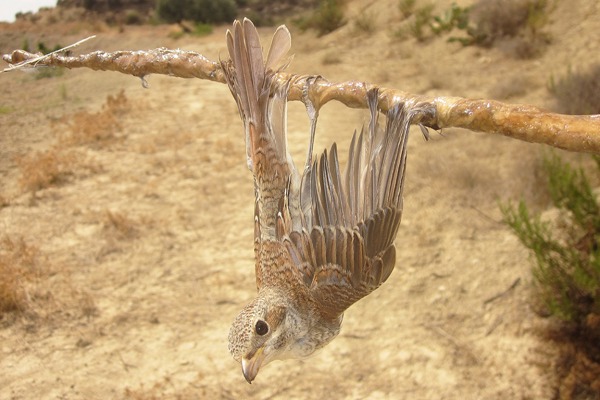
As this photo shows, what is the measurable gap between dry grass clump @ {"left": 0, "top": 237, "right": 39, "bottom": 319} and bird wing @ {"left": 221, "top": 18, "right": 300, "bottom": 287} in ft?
11.6

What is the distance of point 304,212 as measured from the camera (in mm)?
1239

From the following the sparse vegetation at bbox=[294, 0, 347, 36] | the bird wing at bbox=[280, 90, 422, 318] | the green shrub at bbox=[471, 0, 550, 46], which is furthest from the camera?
the sparse vegetation at bbox=[294, 0, 347, 36]

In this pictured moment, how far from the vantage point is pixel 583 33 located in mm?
8148

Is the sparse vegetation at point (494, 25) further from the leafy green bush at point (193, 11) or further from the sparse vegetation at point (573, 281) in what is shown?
the leafy green bush at point (193, 11)

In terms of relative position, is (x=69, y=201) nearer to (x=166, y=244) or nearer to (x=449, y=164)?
(x=166, y=244)

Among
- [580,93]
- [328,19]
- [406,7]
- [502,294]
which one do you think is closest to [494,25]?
[406,7]

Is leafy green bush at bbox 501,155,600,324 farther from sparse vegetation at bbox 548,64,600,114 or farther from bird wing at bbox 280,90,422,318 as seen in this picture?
sparse vegetation at bbox 548,64,600,114

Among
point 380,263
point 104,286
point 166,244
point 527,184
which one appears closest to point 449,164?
point 527,184

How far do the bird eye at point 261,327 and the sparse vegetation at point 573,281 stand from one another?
7.57 ft

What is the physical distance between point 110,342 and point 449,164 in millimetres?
3510

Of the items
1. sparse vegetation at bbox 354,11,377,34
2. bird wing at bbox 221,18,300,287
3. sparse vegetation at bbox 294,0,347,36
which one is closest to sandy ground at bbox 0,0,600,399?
bird wing at bbox 221,18,300,287

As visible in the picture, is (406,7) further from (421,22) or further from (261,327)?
(261,327)

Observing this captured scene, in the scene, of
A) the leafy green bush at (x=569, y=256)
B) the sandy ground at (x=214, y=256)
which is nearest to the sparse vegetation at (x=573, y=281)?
the leafy green bush at (x=569, y=256)

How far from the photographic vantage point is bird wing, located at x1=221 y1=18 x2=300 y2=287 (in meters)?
1.19
